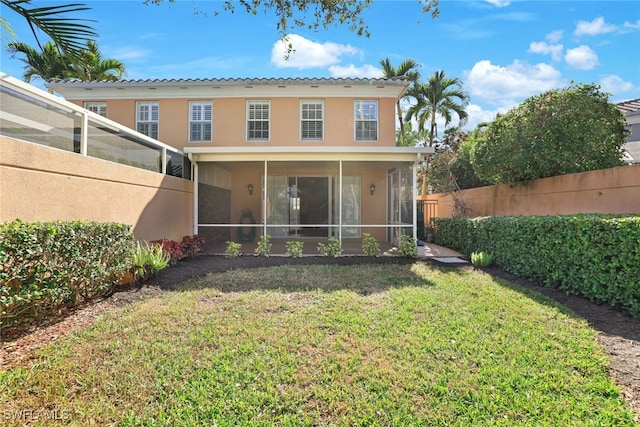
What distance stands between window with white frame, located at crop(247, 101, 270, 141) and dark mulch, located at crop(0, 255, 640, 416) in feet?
18.4

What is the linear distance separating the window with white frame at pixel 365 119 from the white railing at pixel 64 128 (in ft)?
21.2

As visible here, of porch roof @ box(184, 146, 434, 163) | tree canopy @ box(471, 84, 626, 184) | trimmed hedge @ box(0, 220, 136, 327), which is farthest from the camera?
porch roof @ box(184, 146, 434, 163)

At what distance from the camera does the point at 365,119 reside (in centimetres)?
1112

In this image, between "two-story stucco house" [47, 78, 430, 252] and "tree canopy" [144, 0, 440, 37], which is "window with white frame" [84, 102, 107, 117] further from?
Result: "tree canopy" [144, 0, 440, 37]

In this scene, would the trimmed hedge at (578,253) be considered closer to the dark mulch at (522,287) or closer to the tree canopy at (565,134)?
the dark mulch at (522,287)

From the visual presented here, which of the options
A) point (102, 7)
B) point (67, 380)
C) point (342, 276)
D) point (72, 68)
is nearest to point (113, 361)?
point (67, 380)

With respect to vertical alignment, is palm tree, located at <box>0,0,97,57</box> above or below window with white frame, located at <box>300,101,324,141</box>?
below

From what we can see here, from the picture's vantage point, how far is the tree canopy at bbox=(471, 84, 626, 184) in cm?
702

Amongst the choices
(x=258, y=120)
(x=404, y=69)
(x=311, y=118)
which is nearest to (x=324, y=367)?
(x=311, y=118)

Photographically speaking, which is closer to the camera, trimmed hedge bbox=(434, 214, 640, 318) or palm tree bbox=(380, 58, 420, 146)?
trimmed hedge bbox=(434, 214, 640, 318)

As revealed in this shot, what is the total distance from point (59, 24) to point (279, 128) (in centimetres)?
797

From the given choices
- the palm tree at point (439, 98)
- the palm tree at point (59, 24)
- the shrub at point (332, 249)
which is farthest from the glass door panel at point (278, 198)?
the palm tree at point (439, 98)

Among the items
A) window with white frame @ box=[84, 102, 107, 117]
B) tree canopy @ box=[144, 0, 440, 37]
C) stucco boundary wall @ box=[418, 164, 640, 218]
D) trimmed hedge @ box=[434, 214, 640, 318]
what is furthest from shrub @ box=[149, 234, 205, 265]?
stucco boundary wall @ box=[418, 164, 640, 218]

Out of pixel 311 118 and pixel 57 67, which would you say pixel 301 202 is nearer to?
pixel 311 118
